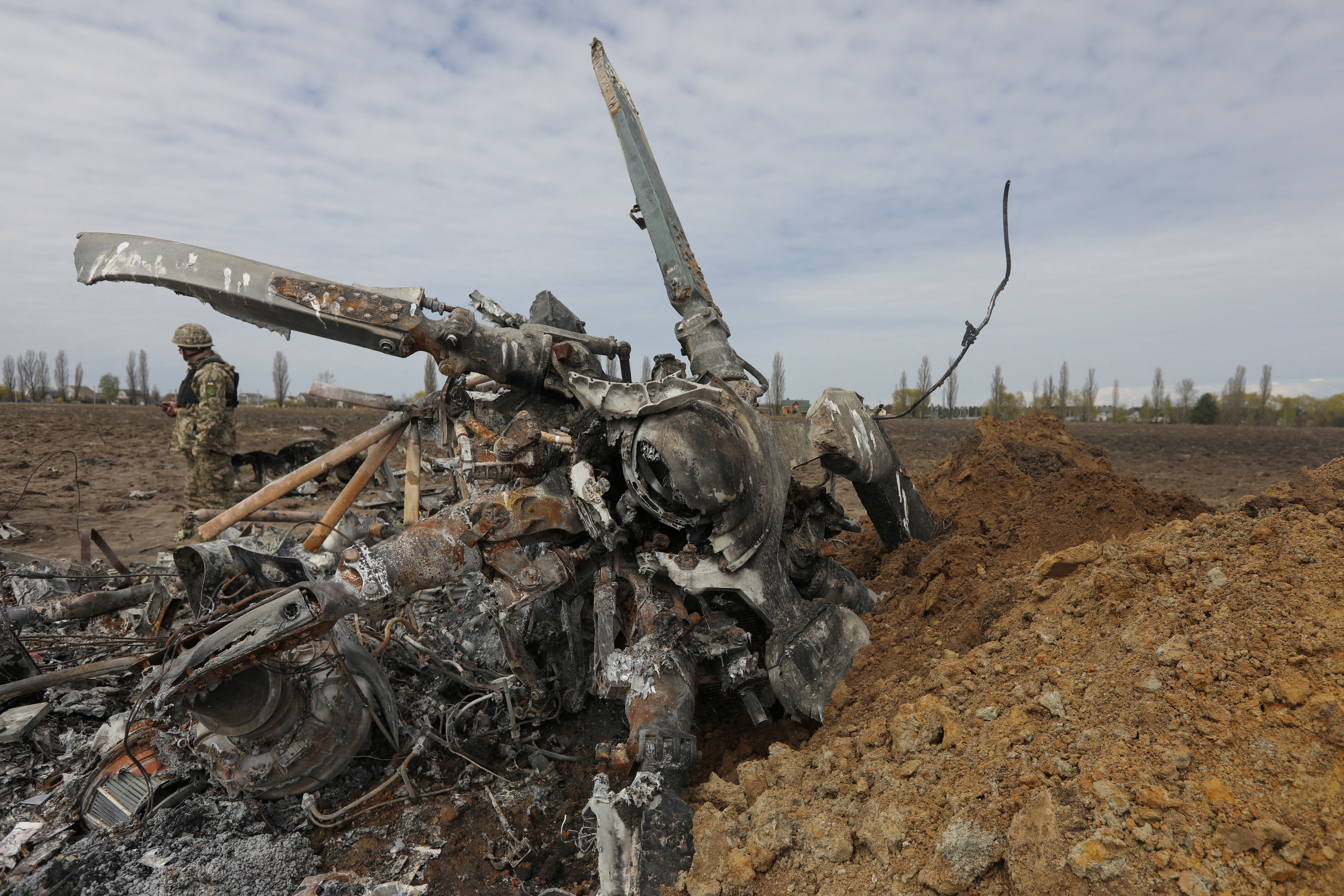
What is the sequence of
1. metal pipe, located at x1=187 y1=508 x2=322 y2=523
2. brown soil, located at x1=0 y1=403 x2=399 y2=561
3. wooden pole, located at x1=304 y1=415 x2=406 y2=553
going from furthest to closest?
brown soil, located at x1=0 y1=403 x2=399 y2=561 → metal pipe, located at x1=187 y1=508 x2=322 y2=523 → wooden pole, located at x1=304 y1=415 x2=406 y2=553

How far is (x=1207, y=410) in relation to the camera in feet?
135

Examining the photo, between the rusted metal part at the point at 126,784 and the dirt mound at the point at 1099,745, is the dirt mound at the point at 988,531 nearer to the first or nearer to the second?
the dirt mound at the point at 1099,745

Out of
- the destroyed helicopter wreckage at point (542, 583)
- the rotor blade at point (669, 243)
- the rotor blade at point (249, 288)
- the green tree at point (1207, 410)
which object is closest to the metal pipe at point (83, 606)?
the destroyed helicopter wreckage at point (542, 583)

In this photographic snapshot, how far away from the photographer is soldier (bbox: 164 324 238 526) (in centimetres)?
806

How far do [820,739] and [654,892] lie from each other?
2.91 ft

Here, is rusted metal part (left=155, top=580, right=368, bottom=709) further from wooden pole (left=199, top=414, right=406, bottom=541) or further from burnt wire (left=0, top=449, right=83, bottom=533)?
burnt wire (left=0, top=449, right=83, bottom=533)

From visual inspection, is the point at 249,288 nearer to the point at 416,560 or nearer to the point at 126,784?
the point at 416,560

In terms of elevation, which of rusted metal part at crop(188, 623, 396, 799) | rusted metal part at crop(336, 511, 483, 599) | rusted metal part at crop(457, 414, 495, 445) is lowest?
rusted metal part at crop(188, 623, 396, 799)

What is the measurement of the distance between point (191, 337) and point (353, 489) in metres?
5.44

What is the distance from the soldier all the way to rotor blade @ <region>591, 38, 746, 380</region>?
571 centimetres

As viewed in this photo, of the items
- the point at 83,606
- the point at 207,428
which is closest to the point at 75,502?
the point at 207,428

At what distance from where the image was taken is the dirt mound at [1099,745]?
168 centimetres

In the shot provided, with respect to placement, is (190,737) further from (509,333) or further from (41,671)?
(509,333)

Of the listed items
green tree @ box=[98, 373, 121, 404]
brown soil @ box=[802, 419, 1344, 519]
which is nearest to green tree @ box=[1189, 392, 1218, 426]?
brown soil @ box=[802, 419, 1344, 519]
